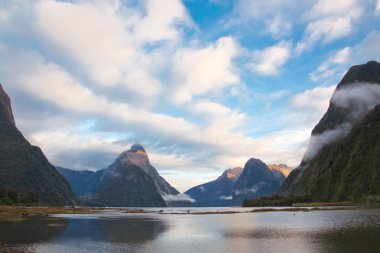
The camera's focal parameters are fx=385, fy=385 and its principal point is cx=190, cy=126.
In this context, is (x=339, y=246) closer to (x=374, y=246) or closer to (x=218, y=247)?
(x=374, y=246)

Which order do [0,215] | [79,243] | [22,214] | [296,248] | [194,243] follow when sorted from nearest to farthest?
[296,248] < [194,243] < [79,243] < [0,215] < [22,214]

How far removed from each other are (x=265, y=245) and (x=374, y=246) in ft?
60.3

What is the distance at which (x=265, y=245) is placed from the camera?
7019 centimetres

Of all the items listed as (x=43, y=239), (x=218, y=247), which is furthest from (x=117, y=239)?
(x=218, y=247)

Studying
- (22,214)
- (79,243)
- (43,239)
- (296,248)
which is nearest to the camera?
(296,248)

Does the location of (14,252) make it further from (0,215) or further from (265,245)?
(0,215)

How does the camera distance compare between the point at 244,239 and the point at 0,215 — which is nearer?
the point at 244,239

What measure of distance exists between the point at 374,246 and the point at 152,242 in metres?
43.1

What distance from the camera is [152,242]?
81750mm

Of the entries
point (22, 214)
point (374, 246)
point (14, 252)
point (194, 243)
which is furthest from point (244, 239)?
point (22, 214)

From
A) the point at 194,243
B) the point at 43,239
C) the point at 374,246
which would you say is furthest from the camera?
the point at 43,239

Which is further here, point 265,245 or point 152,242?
point 152,242

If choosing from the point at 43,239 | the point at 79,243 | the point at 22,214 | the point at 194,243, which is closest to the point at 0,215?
the point at 22,214

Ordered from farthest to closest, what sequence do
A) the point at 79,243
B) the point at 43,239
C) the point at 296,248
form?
the point at 43,239, the point at 79,243, the point at 296,248
